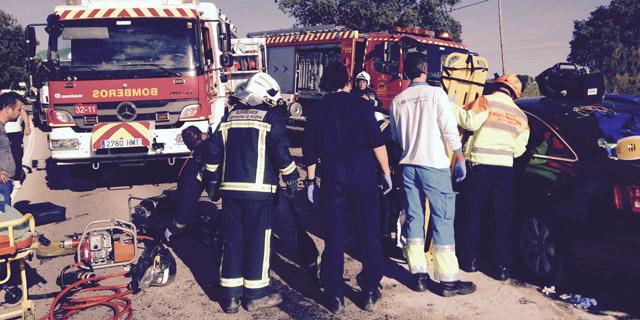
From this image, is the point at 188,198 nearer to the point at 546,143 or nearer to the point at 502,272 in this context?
the point at 502,272

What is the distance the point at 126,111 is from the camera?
8.10 metres

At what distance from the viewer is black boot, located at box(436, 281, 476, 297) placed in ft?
15.0

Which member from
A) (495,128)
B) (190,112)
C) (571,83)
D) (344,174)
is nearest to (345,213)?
(344,174)

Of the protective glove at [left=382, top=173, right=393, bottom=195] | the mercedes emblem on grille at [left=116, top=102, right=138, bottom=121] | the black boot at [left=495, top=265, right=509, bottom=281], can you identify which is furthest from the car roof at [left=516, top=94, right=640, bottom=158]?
the mercedes emblem on grille at [left=116, top=102, right=138, bottom=121]

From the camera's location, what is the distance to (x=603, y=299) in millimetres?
4398

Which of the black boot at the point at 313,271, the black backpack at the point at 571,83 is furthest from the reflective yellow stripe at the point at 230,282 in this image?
the black backpack at the point at 571,83

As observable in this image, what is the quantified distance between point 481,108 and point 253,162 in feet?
6.89

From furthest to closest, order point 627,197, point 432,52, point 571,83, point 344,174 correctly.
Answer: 1. point 432,52
2. point 571,83
3. point 344,174
4. point 627,197

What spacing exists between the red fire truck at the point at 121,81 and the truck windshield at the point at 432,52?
598 centimetres

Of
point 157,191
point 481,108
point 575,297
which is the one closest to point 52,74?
point 157,191

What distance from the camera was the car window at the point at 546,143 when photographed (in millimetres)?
4635

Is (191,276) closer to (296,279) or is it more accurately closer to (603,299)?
(296,279)

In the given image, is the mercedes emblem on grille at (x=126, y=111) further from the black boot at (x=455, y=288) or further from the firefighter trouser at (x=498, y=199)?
the black boot at (x=455, y=288)

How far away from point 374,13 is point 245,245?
989 inches
